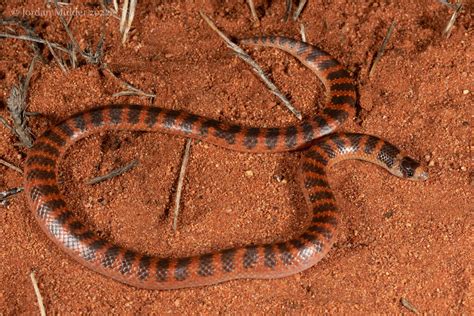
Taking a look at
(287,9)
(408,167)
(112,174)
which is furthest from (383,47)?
(112,174)

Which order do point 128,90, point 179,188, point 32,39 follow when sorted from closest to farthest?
point 179,188 < point 32,39 < point 128,90

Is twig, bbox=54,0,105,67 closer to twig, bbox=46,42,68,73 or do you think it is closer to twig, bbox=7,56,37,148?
twig, bbox=46,42,68,73

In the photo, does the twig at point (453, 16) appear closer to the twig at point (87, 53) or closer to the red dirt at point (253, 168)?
the red dirt at point (253, 168)

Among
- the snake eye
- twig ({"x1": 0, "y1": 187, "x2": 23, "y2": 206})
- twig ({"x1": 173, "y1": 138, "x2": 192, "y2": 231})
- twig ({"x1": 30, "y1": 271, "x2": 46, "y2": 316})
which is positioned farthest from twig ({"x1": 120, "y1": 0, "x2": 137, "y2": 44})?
the snake eye

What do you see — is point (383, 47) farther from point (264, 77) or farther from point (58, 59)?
point (58, 59)

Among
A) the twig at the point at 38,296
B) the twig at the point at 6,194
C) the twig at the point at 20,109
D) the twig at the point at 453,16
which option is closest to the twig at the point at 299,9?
the twig at the point at 453,16

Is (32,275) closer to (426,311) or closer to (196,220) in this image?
(196,220)
